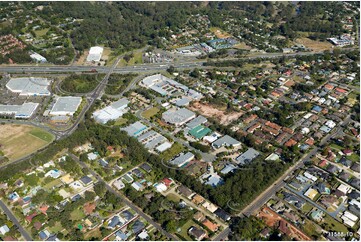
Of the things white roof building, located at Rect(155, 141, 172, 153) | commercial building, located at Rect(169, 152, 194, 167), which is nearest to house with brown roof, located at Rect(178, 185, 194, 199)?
commercial building, located at Rect(169, 152, 194, 167)

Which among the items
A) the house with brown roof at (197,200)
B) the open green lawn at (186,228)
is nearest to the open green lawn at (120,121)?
the house with brown roof at (197,200)

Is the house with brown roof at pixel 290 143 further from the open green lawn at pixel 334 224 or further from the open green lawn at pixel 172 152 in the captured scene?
the open green lawn at pixel 172 152

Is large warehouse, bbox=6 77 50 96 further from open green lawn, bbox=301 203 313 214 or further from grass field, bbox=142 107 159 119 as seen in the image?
open green lawn, bbox=301 203 313 214

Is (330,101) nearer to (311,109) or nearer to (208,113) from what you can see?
(311,109)

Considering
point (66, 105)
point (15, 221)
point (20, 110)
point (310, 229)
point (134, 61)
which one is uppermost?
point (310, 229)

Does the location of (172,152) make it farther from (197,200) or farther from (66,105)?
(66,105)

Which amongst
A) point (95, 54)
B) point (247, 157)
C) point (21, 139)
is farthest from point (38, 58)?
point (247, 157)
